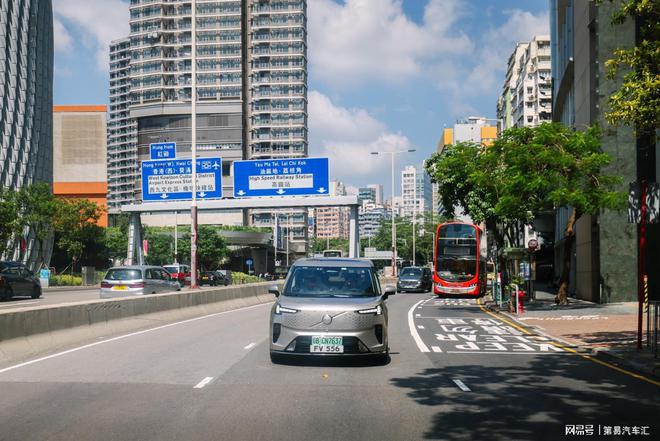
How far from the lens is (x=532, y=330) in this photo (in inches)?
803

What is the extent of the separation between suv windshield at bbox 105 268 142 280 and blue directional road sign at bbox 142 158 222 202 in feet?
41.8

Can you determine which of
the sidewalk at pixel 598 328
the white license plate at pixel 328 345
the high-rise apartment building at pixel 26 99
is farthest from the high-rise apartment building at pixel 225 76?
the white license plate at pixel 328 345

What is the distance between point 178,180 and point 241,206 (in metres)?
3.54

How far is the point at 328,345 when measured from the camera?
1162 centimetres

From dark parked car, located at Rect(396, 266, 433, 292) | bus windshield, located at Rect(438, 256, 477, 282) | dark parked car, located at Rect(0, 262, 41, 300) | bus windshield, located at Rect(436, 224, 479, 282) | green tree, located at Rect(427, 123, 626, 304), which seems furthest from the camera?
dark parked car, located at Rect(396, 266, 433, 292)

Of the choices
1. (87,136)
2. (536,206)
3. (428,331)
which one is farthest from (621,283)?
(87,136)

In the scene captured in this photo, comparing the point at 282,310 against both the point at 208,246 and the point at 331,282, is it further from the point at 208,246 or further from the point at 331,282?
the point at 208,246

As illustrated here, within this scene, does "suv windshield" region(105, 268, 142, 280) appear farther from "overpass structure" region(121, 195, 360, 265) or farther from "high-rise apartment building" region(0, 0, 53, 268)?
"high-rise apartment building" region(0, 0, 53, 268)

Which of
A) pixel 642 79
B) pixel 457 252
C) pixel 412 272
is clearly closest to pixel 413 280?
pixel 412 272

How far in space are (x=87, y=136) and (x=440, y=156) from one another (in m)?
82.5

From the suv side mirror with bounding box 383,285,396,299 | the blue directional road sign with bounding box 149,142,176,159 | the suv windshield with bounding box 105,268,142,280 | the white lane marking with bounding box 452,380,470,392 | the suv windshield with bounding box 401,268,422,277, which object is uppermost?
the blue directional road sign with bounding box 149,142,176,159

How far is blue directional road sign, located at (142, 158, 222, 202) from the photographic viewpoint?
39656 millimetres

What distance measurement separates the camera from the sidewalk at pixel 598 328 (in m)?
13.4

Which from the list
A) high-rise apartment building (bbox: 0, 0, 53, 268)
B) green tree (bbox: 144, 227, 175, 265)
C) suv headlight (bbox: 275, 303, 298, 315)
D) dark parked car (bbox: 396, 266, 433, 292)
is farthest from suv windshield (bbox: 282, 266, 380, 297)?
green tree (bbox: 144, 227, 175, 265)
